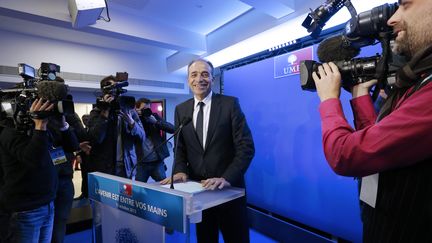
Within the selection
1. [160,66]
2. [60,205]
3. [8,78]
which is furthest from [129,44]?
[60,205]

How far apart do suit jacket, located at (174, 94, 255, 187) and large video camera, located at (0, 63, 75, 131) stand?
0.69 meters

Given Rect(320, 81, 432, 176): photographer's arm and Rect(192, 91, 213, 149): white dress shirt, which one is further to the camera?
Rect(192, 91, 213, 149): white dress shirt

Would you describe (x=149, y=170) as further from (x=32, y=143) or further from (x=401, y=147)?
(x=401, y=147)

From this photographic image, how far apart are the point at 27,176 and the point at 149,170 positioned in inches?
67.2

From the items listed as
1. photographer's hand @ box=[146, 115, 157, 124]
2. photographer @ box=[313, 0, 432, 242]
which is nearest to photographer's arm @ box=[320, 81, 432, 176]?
photographer @ box=[313, 0, 432, 242]

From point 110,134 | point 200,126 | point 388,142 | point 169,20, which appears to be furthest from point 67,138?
point 169,20

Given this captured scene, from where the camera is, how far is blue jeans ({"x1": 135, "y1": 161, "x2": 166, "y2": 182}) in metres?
3.00

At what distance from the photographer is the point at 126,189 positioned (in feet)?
3.38

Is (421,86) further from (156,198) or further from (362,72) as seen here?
(156,198)

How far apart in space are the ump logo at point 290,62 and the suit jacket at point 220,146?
1.12 metres

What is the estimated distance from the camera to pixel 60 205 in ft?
6.56

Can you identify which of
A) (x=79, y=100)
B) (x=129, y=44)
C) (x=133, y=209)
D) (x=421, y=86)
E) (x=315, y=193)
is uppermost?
(x=129, y=44)

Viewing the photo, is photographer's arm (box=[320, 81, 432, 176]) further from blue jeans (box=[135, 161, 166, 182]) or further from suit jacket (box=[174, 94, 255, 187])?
blue jeans (box=[135, 161, 166, 182])

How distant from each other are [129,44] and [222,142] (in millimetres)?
3958
